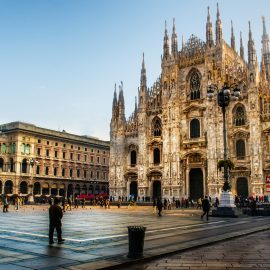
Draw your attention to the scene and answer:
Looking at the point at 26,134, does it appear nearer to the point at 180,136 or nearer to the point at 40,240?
the point at 180,136

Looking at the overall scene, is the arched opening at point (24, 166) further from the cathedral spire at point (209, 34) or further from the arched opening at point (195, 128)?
the cathedral spire at point (209, 34)

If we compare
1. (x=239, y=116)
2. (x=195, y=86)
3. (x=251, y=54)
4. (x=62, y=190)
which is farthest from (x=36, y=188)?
(x=251, y=54)

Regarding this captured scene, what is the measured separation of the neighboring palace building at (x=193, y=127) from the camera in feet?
139

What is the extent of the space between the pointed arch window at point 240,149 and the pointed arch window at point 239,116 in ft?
6.78

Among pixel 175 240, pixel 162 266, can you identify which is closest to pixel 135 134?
pixel 175 240

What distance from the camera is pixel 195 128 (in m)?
47.5

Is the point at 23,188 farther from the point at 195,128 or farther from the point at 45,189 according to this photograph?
the point at 195,128

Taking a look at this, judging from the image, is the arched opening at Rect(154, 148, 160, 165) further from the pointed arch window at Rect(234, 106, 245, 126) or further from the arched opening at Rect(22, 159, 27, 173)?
the arched opening at Rect(22, 159, 27, 173)

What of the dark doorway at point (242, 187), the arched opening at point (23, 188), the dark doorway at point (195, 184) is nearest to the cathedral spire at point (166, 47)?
the dark doorway at point (195, 184)

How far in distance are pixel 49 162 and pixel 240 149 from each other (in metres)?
36.1

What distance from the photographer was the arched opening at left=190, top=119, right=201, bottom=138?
47219mm

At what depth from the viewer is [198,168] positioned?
46781 mm

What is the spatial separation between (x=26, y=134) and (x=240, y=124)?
1436 inches

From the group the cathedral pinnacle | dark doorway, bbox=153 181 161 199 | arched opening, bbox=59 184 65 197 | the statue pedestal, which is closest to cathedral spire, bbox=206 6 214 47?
the cathedral pinnacle
